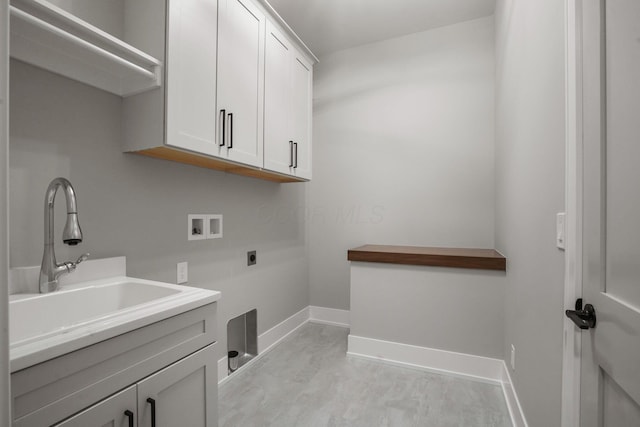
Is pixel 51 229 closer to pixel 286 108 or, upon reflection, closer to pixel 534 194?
pixel 286 108

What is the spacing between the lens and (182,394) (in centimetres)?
102

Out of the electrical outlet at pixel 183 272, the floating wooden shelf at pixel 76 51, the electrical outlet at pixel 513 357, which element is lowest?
the electrical outlet at pixel 513 357

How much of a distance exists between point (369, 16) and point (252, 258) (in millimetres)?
2255

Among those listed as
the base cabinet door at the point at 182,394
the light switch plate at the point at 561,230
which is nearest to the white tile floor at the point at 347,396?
the base cabinet door at the point at 182,394

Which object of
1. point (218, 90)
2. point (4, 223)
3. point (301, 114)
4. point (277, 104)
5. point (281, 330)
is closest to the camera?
point (4, 223)

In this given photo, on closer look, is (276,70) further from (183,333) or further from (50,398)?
(50,398)

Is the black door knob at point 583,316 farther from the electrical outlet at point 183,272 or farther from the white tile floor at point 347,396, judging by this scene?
the electrical outlet at point 183,272

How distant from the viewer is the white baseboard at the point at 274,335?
193 cm

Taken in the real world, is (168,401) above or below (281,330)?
above

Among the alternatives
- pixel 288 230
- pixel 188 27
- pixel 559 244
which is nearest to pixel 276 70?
pixel 188 27

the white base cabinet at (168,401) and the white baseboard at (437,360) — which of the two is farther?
the white baseboard at (437,360)

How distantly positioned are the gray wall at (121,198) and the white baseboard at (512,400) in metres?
1.72

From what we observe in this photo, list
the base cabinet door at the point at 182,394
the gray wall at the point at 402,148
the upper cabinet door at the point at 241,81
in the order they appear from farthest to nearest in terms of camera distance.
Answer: the gray wall at the point at 402,148, the upper cabinet door at the point at 241,81, the base cabinet door at the point at 182,394

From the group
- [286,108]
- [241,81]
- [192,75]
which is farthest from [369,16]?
[192,75]
